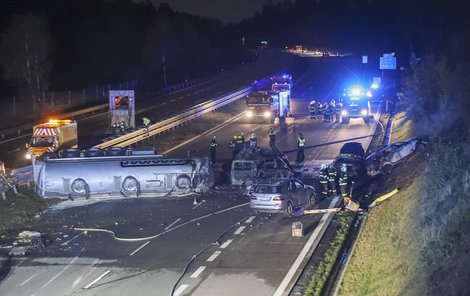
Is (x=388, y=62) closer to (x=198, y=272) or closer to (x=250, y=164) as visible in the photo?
(x=250, y=164)

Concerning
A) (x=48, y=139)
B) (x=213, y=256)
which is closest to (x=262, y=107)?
(x=48, y=139)

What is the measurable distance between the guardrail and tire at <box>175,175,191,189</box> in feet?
33.5

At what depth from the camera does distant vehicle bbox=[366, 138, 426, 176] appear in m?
28.1

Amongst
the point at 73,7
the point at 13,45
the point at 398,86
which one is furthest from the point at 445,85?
the point at 73,7

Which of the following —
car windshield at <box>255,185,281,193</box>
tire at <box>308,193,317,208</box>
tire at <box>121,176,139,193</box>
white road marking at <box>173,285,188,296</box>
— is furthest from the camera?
tire at <box>121,176,139,193</box>

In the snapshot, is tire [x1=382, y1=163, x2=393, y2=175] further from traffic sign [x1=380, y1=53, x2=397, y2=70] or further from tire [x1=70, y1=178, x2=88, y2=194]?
traffic sign [x1=380, y1=53, x2=397, y2=70]

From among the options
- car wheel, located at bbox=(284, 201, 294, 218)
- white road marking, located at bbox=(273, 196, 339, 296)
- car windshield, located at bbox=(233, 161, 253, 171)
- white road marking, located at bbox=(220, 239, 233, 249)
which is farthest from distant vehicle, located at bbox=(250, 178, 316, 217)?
car windshield, located at bbox=(233, 161, 253, 171)

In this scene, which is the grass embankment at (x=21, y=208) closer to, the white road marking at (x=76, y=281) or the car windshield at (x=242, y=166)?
the white road marking at (x=76, y=281)

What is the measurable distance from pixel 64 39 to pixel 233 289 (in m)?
78.4

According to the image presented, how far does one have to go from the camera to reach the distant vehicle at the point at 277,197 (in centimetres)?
2067

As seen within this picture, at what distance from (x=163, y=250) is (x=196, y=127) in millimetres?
29431

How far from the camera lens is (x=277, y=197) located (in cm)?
2062

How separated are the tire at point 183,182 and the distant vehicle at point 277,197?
12.8 feet

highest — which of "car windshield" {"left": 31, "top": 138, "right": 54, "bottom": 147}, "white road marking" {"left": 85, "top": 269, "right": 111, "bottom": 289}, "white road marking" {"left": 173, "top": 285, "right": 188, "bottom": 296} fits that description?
"car windshield" {"left": 31, "top": 138, "right": 54, "bottom": 147}
